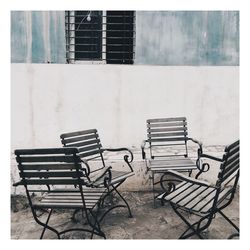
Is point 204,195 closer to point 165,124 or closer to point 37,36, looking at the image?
point 165,124

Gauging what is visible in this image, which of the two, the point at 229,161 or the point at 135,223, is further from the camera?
the point at 135,223

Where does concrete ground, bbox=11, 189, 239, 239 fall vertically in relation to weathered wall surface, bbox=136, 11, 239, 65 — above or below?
below

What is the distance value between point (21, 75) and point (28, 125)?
754 millimetres

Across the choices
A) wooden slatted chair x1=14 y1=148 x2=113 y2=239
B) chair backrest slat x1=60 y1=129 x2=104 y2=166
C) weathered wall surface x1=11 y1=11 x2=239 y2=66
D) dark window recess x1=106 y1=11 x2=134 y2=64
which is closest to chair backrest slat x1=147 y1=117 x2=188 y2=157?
chair backrest slat x1=60 y1=129 x2=104 y2=166

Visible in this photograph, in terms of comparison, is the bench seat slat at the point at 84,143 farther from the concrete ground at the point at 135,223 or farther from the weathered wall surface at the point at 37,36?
the weathered wall surface at the point at 37,36

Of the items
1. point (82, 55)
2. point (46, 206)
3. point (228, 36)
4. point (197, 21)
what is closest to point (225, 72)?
point (228, 36)

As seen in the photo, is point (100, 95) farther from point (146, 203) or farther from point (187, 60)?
point (146, 203)

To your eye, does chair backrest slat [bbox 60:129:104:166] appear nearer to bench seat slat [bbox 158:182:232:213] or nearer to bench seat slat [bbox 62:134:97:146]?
bench seat slat [bbox 62:134:97:146]

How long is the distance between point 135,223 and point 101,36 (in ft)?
9.43

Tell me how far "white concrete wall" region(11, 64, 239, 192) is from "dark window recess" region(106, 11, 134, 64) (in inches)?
8.7

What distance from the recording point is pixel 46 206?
354 centimetres

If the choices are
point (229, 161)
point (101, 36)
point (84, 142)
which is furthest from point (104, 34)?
point (229, 161)

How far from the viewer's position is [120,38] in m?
5.36

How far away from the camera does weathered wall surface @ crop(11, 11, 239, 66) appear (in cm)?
517
